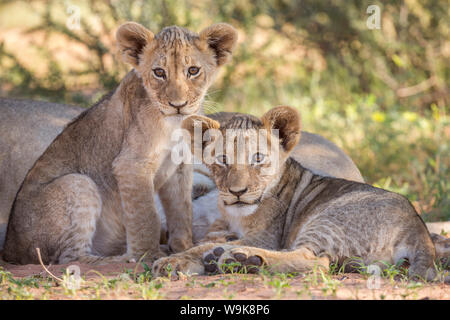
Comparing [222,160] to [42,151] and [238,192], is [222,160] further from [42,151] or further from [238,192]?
[42,151]

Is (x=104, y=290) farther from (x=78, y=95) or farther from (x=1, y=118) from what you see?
(x=78, y=95)

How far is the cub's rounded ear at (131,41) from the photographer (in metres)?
4.57

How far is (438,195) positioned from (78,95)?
4.73 m

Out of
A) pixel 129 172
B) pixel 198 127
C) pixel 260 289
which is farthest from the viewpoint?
pixel 129 172

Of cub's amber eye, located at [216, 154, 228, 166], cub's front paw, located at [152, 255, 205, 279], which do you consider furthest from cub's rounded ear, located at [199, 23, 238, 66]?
cub's front paw, located at [152, 255, 205, 279]

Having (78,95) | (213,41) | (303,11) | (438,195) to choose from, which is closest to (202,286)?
(213,41)

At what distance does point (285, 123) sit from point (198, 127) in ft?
1.85

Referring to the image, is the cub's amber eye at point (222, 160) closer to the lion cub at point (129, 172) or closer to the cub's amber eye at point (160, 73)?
the lion cub at point (129, 172)

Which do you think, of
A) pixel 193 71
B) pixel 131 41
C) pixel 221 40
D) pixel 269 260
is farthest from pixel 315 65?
pixel 269 260

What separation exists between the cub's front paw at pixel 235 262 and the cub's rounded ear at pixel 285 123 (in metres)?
0.89

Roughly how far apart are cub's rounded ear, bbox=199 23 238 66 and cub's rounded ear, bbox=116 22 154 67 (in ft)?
1.34

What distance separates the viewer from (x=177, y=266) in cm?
380
